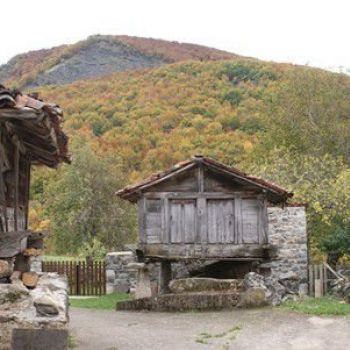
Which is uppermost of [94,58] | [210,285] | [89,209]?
[94,58]

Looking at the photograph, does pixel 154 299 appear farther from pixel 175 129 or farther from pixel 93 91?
pixel 93 91

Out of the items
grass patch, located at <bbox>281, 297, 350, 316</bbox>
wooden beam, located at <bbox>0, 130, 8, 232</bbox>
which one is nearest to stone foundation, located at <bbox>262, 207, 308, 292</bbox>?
grass patch, located at <bbox>281, 297, 350, 316</bbox>

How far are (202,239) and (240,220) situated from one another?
3.19 feet

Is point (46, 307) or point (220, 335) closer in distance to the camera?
point (46, 307)

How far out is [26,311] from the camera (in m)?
6.35

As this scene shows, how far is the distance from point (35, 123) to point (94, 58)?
73910 millimetres

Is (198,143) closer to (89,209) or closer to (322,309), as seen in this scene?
(89,209)

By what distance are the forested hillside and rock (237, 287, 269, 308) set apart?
24.1ft

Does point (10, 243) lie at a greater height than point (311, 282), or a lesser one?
greater

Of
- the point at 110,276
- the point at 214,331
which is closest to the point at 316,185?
the point at 110,276

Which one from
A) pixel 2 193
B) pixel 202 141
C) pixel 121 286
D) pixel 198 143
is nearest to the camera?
pixel 2 193

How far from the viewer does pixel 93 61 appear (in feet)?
254

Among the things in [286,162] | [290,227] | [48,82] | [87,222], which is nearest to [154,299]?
[290,227]

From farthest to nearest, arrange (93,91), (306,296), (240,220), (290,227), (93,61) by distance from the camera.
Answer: (93,61) < (93,91) < (290,227) < (306,296) < (240,220)
